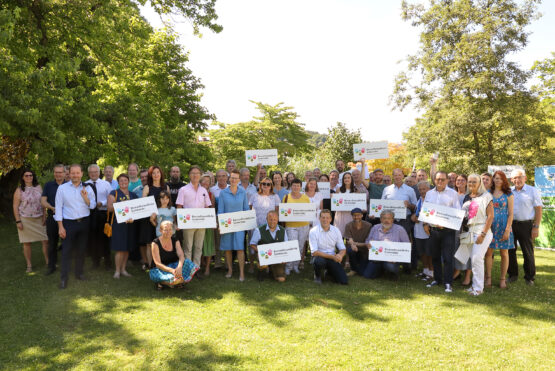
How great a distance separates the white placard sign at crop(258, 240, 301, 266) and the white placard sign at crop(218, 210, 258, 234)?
625 millimetres

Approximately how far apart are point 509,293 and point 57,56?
46.8 ft

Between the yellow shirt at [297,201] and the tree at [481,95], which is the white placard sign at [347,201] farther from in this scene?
the tree at [481,95]

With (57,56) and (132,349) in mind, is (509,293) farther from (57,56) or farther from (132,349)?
(57,56)

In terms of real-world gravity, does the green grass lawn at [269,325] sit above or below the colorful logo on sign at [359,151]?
below

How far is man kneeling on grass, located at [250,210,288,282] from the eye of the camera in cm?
760

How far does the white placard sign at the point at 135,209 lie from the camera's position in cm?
701

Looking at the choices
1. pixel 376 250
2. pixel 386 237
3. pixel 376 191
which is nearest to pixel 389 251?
pixel 376 250

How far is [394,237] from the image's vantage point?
25.5 ft

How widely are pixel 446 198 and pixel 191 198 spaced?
5.04 meters

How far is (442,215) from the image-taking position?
6.93 metres

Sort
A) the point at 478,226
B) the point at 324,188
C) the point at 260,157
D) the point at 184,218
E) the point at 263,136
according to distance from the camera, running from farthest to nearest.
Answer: the point at 263,136 → the point at 260,157 → the point at 324,188 → the point at 184,218 → the point at 478,226

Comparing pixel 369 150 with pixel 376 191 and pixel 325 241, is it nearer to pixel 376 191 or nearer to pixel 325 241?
pixel 376 191

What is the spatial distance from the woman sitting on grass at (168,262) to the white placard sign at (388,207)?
13.8ft

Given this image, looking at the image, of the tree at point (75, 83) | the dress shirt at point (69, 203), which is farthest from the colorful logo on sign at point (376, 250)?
the tree at point (75, 83)
